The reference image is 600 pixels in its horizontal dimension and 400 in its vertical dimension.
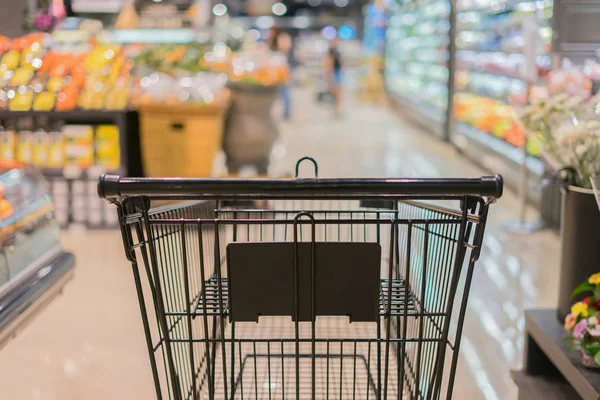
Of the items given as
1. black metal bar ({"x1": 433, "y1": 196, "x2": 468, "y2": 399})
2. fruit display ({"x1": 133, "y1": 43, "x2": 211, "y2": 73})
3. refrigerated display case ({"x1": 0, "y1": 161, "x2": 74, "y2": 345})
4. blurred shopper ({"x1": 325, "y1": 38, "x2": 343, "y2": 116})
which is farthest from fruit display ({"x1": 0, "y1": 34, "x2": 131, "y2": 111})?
Answer: blurred shopper ({"x1": 325, "y1": 38, "x2": 343, "y2": 116})

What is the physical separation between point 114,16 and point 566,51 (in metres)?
5.33

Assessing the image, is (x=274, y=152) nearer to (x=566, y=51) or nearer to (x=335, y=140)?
(x=335, y=140)

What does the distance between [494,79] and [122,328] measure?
21.2 feet

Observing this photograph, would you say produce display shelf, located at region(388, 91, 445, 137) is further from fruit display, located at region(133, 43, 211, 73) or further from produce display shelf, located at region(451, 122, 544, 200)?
fruit display, located at region(133, 43, 211, 73)

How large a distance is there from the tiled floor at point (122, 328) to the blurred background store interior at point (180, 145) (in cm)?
1

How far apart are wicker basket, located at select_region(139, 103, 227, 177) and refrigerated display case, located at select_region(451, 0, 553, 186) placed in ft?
9.20

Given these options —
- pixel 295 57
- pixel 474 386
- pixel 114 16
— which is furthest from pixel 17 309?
pixel 295 57

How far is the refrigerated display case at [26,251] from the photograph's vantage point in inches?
124

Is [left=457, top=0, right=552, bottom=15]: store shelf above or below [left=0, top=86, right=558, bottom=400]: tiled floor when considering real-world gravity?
above

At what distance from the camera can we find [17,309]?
10.2ft

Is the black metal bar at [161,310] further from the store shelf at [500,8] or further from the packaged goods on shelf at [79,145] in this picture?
the store shelf at [500,8]

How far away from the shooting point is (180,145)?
225 inches

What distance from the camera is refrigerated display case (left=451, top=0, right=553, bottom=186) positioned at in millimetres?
6836

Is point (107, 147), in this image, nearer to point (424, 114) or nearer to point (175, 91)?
point (175, 91)
